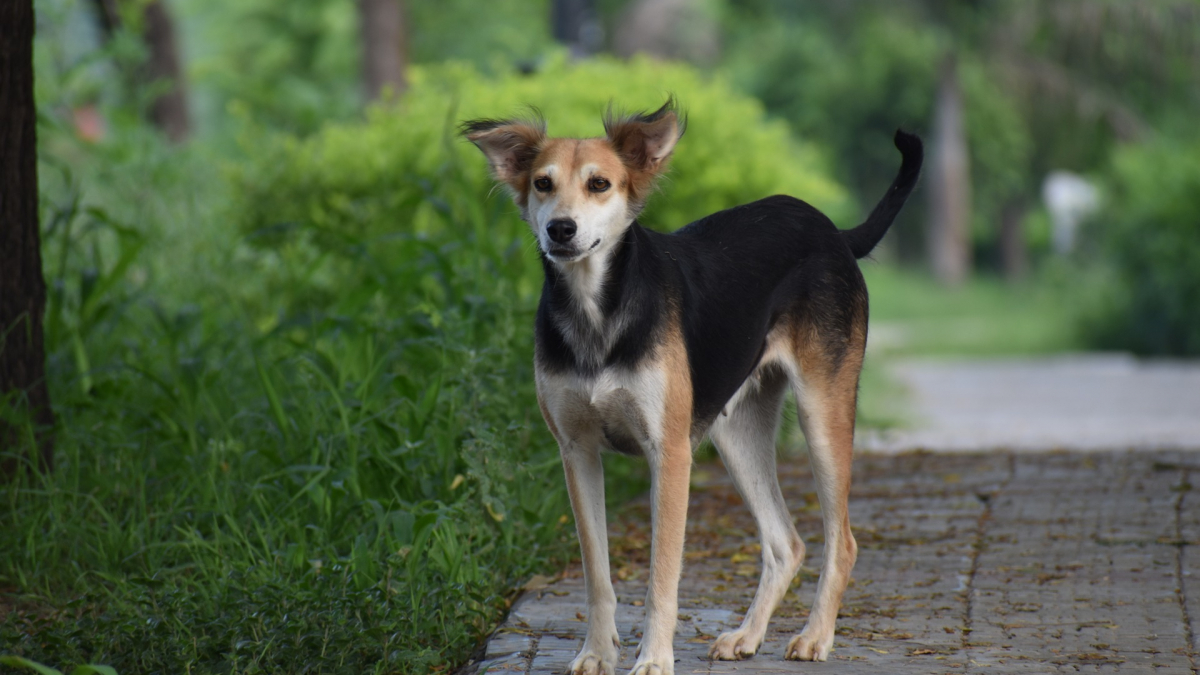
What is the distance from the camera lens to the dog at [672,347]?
12.0 feet

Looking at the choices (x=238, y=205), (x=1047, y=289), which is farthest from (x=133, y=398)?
(x=1047, y=289)

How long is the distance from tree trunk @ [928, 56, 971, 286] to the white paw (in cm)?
3090

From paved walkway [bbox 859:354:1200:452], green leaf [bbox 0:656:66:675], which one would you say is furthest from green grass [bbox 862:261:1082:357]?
green leaf [bbox 0:656:66:675]

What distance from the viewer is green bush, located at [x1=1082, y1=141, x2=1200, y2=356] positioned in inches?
→ 647

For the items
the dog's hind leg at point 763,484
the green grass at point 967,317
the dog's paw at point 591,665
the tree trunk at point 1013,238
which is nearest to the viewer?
the dog's paw at point 591,665

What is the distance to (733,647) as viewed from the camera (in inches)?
153

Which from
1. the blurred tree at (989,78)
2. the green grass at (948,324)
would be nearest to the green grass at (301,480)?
the green grass at (948,324)

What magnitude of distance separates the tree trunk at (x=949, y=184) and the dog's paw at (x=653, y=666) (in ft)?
102

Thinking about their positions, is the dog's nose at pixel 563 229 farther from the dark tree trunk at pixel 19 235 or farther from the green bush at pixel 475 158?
the green bush at pixel 475 158

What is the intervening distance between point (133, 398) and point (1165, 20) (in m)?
29.5

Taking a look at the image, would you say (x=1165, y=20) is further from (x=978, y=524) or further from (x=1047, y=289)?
(x=978, y=524)

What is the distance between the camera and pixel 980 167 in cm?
3928

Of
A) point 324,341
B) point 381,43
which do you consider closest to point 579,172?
point 324,341

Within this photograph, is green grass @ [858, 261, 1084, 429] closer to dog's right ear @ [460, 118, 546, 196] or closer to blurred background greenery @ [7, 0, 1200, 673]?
blurred background greenery @ [7, 0, 1200, 673]
